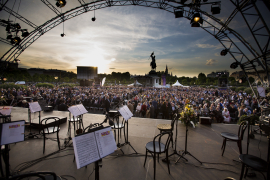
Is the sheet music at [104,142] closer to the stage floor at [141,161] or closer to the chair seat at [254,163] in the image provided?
the stage floor at [141,161]

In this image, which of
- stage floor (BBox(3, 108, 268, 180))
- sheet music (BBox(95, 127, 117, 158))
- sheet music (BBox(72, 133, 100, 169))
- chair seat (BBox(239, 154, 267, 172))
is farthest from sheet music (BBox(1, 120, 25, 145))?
chair seat (BBox(239, 154, 267, 172))

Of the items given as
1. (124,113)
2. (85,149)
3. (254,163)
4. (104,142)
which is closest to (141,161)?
(124,113)

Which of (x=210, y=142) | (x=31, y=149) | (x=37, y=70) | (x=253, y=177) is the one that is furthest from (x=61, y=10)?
(x=37, y=70)

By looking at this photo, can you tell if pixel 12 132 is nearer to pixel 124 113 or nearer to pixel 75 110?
pixel 75 110

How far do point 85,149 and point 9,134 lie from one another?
2.04 metres

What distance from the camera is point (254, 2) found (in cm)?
558

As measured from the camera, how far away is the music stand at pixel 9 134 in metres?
2.41

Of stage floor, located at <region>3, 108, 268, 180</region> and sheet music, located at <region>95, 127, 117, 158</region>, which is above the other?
sheet music, located at <region>95, 127, 117, 158</region>

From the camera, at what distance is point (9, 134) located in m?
2.50

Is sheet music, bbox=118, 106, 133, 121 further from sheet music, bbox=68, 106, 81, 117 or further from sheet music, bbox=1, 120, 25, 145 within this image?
sheet music, bbox=1, 120, 25, 145

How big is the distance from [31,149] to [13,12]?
12.7 metres

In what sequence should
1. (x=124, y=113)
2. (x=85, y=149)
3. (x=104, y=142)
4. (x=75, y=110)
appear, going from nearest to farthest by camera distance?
(x=85, y=149) → (x=104, y=142) → (x=124, y=113) → (x=75, y=110)

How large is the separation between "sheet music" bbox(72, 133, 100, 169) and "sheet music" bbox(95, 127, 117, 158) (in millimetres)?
75

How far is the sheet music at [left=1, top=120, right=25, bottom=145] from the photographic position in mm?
2424
